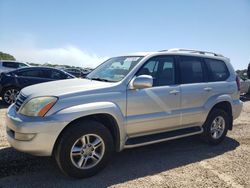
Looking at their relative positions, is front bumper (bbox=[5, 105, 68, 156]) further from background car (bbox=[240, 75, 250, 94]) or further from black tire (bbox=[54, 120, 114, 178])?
background car (bbox=[240, 75, 250, 94])

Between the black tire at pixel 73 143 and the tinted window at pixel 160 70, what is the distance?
1.20 metres

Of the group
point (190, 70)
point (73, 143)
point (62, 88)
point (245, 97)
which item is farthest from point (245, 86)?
point (73, 143)

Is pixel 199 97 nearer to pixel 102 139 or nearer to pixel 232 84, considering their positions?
pixel 232 84

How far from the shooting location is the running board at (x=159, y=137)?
4164 millimetres

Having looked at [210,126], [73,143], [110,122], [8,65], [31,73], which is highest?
[8,65]

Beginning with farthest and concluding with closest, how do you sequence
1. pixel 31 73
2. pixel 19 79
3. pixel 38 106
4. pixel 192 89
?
pixel 31 73, pixel 19 79, pixel 192 89, pixel 38 106

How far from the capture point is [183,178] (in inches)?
153

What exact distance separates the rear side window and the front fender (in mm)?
2384

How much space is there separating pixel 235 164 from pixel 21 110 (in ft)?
11.7

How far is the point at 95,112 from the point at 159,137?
53.7 inches

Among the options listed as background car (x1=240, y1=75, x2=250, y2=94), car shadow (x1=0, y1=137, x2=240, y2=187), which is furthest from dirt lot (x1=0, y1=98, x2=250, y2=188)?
background car (x1=240, y1=75, x2=250, y2=94)

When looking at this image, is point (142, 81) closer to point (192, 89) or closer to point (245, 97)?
point (192, 89)

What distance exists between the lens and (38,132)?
132 inches

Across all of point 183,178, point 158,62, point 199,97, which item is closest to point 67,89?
point 158,62
